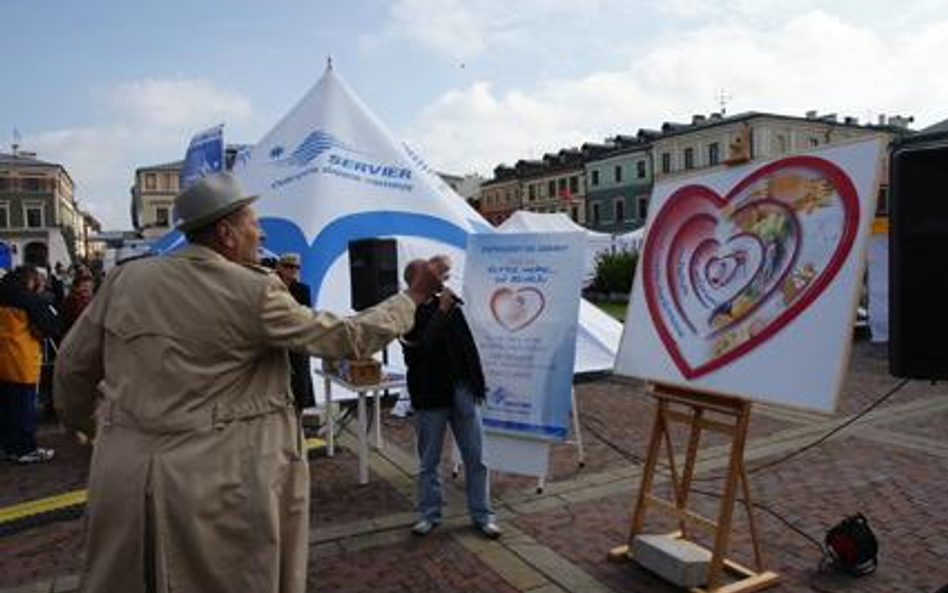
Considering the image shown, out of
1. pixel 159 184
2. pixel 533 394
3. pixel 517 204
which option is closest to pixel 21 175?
pixel 159 184

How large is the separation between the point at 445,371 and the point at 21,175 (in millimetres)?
93694

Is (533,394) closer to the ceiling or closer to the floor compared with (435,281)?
closer to the floor

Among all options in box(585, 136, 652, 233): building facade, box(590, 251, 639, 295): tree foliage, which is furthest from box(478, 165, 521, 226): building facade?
box(590, 251, 639, 295): tree foliage

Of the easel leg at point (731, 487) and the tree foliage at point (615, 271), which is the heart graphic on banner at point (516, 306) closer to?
the easel leg at point (731, 487)

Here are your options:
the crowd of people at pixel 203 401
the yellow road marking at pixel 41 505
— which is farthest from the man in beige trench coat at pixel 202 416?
the yellow road marking at pixel 41 505

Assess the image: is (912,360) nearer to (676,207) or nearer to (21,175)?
(676,207)

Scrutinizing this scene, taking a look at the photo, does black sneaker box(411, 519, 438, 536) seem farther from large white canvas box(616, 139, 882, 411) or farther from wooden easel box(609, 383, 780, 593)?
large white canvas box(616, 139, 882, 411)

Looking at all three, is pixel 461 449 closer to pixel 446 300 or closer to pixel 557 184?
pixel 446 300

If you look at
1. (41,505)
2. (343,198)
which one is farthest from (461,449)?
(343,198)

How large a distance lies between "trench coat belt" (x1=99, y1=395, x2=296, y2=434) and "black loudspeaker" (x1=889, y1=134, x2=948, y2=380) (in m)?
2.23

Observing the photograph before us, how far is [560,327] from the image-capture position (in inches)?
242

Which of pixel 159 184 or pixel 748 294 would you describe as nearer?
pixel 748 294

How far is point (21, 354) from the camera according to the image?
24.7ft

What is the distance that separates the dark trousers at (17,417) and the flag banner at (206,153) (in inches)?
110
